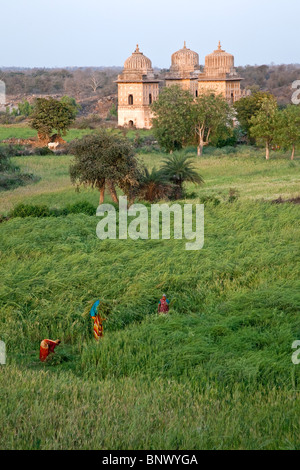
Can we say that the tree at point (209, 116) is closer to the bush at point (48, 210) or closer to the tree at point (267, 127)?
the tree at point (267, 127)

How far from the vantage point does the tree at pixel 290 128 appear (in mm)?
31875

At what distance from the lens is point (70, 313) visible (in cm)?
1018

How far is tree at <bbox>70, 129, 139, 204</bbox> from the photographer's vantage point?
19.1 meters

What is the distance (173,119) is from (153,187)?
52.9 feet

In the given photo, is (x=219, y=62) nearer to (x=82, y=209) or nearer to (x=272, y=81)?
(x=82, y=209)

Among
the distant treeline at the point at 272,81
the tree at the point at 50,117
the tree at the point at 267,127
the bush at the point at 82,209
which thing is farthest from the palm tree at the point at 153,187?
the distant treeline at the point at 272,81

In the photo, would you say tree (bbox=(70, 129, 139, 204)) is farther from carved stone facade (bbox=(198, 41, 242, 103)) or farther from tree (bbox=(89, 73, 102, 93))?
tree (bbox=(89, 73, 102, 93))

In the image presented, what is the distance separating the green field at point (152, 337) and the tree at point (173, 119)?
1911cm

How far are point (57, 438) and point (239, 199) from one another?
15.7m

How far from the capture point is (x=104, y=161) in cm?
1914

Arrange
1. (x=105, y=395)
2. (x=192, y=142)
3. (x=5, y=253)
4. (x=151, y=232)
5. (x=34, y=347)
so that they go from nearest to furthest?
(x=105, y=395) < (x=34, y=347) < (x=5, y=253) < (x=151, y=232) < (x=192, y=142)

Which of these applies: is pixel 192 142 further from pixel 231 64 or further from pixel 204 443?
pixel 204 443

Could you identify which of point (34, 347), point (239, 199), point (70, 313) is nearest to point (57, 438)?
point (34, 347)

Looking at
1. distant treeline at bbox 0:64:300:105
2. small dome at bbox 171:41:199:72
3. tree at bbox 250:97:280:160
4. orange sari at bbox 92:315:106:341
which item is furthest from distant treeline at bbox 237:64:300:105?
orange sari at bbox 92:315:106:341
